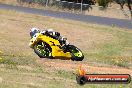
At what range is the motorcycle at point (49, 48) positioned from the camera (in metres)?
19.1

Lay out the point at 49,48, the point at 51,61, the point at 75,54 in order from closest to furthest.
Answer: the point at 51,61 < the point at 49,48 < the point at 75,54

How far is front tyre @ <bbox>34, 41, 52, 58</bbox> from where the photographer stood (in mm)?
19141

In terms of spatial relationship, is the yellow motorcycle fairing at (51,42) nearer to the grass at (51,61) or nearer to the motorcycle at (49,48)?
the motorcycle at (49,48)

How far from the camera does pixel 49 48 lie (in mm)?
19391

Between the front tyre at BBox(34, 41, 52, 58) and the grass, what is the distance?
40 centimetres

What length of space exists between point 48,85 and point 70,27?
A: 2718cm

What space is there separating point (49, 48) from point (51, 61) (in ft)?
11.9

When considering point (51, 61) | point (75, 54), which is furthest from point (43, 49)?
point (51, 61)

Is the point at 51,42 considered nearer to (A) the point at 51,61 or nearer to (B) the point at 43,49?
(B) the point at 43,49

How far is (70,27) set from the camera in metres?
38.2

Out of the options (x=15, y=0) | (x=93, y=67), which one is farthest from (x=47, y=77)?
(x=15, y=0)

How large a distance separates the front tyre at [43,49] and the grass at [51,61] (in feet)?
1.30

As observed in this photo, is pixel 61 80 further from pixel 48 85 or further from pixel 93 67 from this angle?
pixel 93 67

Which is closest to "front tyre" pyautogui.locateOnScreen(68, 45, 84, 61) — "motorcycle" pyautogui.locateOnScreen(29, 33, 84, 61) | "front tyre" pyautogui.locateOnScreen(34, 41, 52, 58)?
"motorcycle" pyautogui.locateOnScreen(29, 33, 84, 61)
